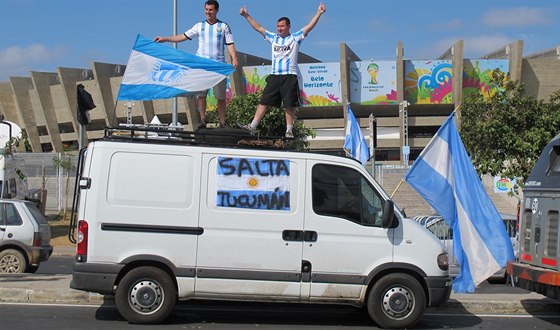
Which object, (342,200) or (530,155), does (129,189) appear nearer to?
(342,200)

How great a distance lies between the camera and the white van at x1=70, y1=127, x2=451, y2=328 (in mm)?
8102

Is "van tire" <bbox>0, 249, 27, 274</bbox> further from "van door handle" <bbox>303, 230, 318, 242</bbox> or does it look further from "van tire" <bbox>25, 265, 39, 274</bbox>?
"van door handle" <bbox>303, 230, 318, 242</bbox>

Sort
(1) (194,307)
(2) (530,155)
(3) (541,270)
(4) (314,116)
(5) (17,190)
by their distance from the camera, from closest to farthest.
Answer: (3) (541,270) → (1) (194,307) → (2) (530,155) → (5) (17,190) → (4) (314,116)

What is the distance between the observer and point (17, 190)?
2073cm

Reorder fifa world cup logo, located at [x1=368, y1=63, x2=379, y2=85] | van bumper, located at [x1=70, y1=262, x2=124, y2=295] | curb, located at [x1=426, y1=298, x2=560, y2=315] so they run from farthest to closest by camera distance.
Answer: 1. fifa world cup logo, located at [x1=368, y1=63, x2=379, y2=85]
2. curb, located at [x1=426, y1=298, x2=560, y2=315]
3. van bumper, located at [x1=70, y1=262, x2=124, y2=295]

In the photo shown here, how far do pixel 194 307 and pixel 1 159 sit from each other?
11706 mm

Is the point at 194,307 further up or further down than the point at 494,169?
further down

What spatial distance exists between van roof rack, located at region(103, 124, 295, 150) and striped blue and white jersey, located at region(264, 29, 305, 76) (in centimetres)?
188

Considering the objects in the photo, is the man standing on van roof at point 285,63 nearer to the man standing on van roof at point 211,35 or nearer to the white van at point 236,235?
the man standing on van roof at point 211,35

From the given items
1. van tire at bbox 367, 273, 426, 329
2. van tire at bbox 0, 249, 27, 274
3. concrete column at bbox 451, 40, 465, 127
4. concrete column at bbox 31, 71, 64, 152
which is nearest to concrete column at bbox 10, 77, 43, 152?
concrete column at bbox 31, 71, 64, 152

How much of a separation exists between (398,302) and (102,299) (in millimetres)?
4118

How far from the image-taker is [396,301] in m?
8.39

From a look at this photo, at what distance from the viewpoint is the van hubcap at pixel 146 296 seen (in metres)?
8.17

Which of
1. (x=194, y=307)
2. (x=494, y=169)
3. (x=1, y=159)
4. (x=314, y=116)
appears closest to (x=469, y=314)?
(x=194, y=307)
